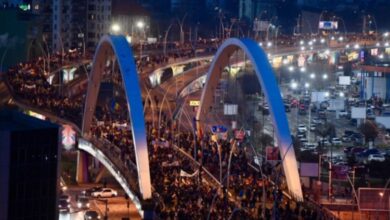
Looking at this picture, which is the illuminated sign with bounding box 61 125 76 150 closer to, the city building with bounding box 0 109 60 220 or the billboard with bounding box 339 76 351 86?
the city building with bounding box 0 109 60 220

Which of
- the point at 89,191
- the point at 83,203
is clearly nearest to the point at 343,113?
the point at 89,191

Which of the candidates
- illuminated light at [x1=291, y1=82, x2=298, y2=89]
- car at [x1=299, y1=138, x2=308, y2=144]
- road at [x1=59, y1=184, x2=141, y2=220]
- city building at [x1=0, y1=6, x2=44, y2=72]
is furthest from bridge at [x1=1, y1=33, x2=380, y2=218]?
illuminated light at [x1=291, y1=82, x2=298, y2=89]

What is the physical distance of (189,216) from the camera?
1035 inches

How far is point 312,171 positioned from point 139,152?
5554 mm

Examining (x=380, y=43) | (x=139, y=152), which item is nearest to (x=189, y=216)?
(x=139, y=152)

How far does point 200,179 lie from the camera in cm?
3184

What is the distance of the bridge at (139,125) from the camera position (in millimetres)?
30547

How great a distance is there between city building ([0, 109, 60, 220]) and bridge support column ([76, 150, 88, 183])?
17.9m

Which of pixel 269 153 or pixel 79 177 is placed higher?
pixel 269 153

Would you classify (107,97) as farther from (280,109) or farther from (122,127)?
(280,109)

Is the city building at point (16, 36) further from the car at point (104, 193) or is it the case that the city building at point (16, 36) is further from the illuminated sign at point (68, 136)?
the car at point (104, 193)

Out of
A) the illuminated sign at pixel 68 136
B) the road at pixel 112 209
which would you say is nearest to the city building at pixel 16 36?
the illuminated sign at pixel 68 136

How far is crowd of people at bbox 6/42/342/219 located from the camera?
27.0 meters

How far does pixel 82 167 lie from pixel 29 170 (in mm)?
19156
